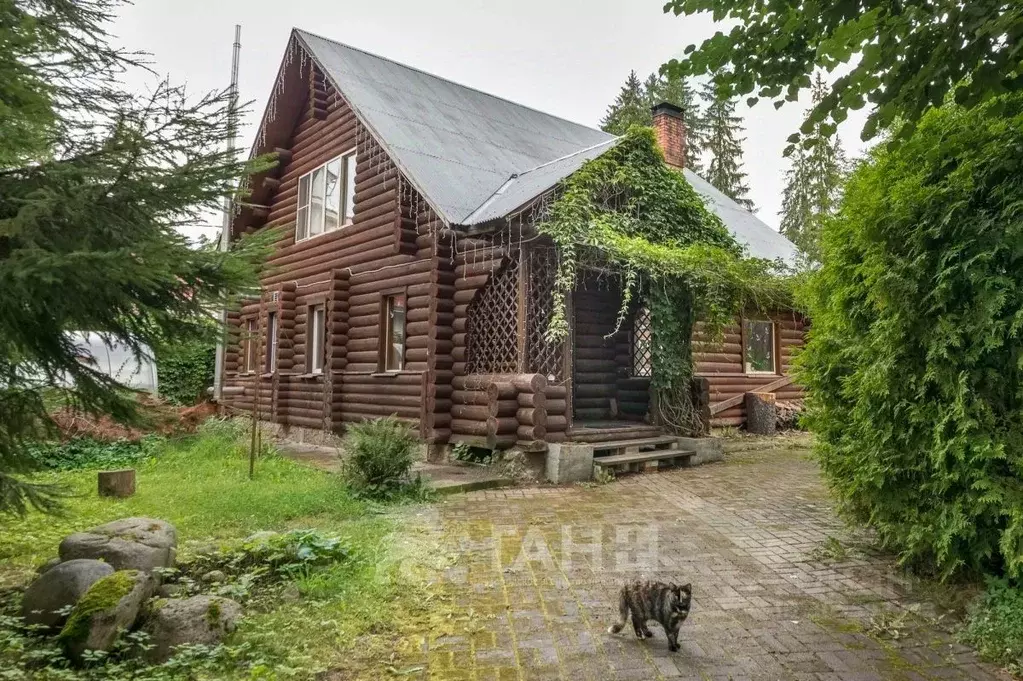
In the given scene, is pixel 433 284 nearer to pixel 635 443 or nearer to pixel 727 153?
pixel 635 443

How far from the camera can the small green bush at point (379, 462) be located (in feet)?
23.6

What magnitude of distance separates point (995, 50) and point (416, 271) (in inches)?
338

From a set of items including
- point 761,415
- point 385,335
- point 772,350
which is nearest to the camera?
point 385,335

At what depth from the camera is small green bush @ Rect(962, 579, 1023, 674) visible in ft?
10.6

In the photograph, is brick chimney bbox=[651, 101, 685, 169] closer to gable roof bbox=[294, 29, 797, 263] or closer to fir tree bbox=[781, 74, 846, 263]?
gable roof bbox=[294, 29, 797, 263]

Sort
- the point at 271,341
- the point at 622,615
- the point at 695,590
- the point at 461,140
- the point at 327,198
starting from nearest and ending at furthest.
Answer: the point at 622,615 < the point at 695,590 < the point at 461,140 < the point at 327,198 < the point at 271,341

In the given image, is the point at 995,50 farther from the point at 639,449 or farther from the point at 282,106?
the point at 282,106

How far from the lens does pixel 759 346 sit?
1555cm

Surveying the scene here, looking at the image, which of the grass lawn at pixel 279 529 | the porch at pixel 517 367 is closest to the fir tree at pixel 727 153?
the porch at pixel 517 367

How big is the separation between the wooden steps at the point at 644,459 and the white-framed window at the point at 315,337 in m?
6.86

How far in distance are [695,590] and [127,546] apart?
3999 mm

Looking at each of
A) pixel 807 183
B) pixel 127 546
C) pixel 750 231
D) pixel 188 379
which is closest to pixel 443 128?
pixel 750 231

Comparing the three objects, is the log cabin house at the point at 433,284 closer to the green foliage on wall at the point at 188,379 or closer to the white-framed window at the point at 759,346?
the white-framed window at the point at 759,346

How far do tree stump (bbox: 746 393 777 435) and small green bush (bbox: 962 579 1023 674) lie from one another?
1080 centimetres
